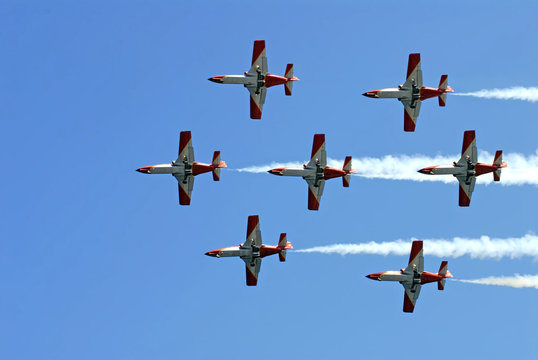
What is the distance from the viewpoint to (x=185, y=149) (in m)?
136

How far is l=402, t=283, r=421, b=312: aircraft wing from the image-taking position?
135 meters

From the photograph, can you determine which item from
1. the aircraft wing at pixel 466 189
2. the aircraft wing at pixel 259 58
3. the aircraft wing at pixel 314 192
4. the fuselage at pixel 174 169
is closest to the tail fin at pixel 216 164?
the fuselage at pixel 174 169

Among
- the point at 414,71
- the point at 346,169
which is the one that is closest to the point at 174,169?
the point at 346,169

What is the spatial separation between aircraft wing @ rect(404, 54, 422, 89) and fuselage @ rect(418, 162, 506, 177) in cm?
1027

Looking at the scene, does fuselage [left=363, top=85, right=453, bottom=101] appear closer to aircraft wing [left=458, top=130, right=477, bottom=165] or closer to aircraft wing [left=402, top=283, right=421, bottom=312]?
aircraft wing [left=458, top=130, right=477, bottom=165]

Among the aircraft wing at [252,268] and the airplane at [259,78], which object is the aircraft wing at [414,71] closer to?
the airplane at [259,78]

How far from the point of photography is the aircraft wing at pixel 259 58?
136 m

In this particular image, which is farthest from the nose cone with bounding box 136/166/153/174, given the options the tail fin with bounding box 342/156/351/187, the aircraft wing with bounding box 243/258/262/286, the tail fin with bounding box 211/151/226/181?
the tail fin with bounding box 342/156/351/187

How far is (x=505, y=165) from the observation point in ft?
→ 433

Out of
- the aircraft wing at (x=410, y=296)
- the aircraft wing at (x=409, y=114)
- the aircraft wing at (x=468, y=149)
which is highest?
the aircraft wing at (x=409, y=114)

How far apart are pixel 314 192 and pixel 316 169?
3029 mm

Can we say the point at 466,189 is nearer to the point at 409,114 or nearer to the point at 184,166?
the point at 409,114

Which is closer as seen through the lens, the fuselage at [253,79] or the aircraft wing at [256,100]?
the fuselage at [253,79]

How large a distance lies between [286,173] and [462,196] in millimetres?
21690
